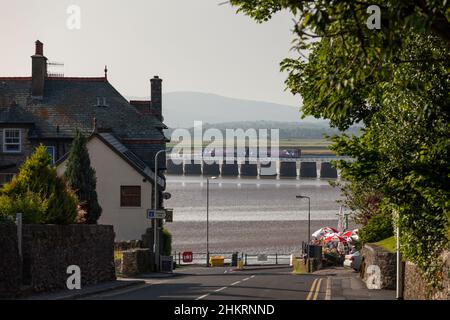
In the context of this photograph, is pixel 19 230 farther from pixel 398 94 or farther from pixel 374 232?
pixel 374 232

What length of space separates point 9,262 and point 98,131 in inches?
1521

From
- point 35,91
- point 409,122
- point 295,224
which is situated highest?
point 35,91

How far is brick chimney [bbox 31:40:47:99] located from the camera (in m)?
72.8

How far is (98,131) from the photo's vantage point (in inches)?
2635

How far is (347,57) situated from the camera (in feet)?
55.3

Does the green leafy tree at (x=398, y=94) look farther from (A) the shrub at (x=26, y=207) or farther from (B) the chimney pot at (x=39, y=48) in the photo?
(B) the chimney pot at (x=39, y=48)

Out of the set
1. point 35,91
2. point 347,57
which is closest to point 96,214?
point 35,91

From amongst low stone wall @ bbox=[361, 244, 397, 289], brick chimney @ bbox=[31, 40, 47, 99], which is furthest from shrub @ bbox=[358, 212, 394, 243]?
brick chimney @ bbox=[31, 40, 47, 99]

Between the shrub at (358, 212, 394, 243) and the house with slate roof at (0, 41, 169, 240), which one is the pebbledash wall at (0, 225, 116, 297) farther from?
the house with slate roof at (0, 41, 169, 240)

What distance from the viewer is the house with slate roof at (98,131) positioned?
6550cm

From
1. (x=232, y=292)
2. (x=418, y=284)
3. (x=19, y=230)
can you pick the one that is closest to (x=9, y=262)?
(x=19, y=230)

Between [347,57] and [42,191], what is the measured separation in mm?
21736

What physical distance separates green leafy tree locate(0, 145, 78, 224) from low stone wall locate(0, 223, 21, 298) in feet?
14.5
